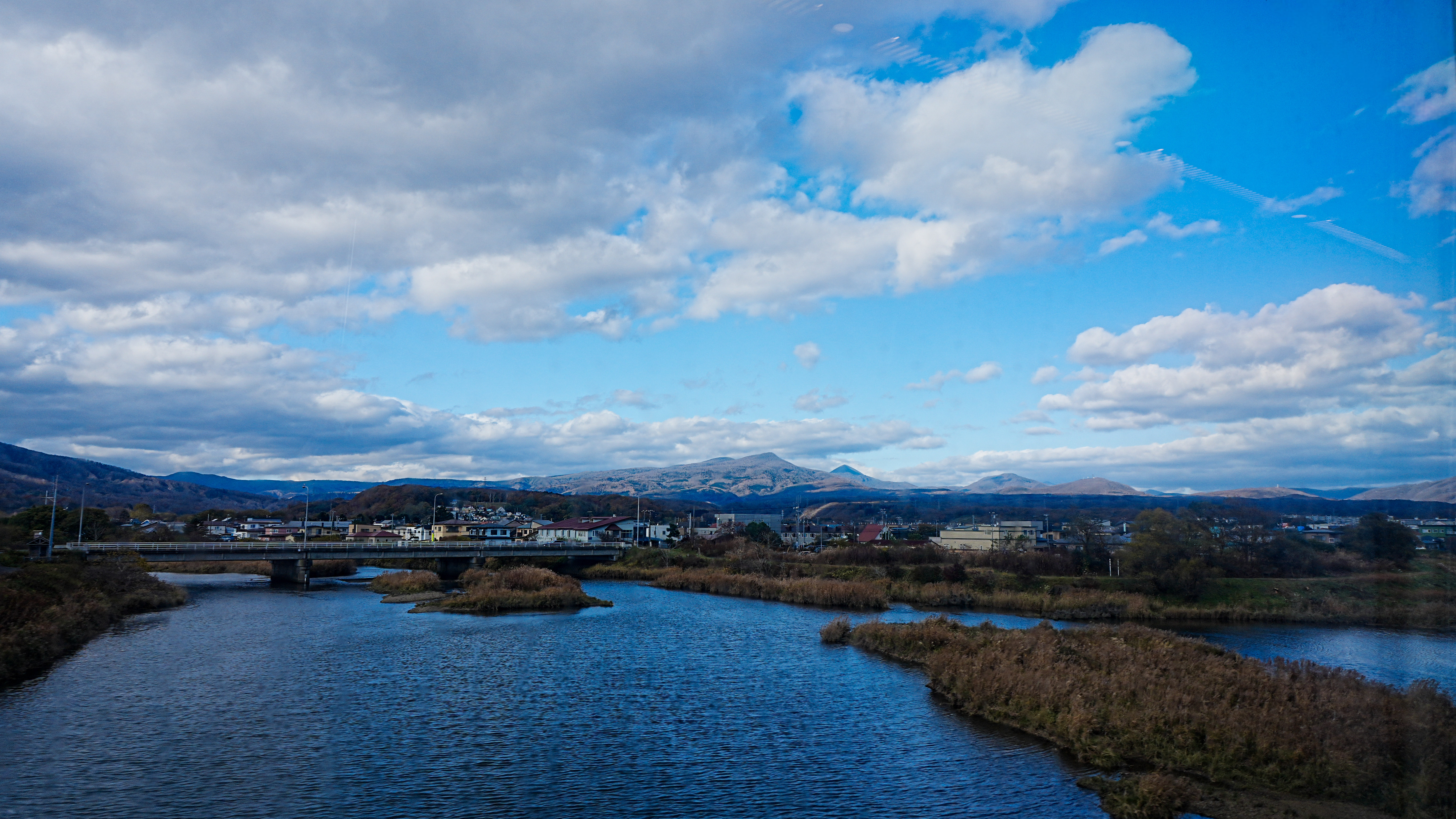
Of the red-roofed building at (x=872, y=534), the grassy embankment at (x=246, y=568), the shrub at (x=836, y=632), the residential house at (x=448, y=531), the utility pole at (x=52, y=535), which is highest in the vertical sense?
the utility pole at (x=52, y=535)

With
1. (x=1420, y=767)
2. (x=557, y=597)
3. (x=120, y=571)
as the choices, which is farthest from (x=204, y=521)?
(x=1420, y=767)

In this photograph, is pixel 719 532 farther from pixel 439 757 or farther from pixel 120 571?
pixel 439 757

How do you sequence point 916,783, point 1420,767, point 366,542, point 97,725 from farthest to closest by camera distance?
point 366,542
point 97,725
point 916,783
point 1420,767

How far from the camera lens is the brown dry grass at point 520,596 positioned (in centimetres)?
4944

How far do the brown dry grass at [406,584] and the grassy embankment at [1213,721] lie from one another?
46283 mm

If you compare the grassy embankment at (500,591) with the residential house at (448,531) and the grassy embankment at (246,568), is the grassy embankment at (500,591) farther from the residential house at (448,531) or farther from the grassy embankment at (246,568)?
the residential house at (448,531)

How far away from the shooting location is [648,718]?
22.6 m

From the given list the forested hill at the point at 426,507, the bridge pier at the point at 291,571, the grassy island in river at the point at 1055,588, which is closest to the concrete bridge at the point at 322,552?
the bridge pier at the point at 291,571

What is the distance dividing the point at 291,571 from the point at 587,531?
1571 inches

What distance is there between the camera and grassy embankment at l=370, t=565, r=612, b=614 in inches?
1951

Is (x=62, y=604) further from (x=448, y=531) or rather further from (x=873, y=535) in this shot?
(x=873, y=535)

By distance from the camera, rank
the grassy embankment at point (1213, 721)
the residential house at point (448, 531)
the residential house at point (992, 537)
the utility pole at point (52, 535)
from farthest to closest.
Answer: the residential house at point (448, 531) < the residential house at point (992, 537) < the utility pole at point (52, 535) < the grassy embankment at point (1213, 721)

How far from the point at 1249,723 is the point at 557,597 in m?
42.9

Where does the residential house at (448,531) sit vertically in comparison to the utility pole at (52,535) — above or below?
below
